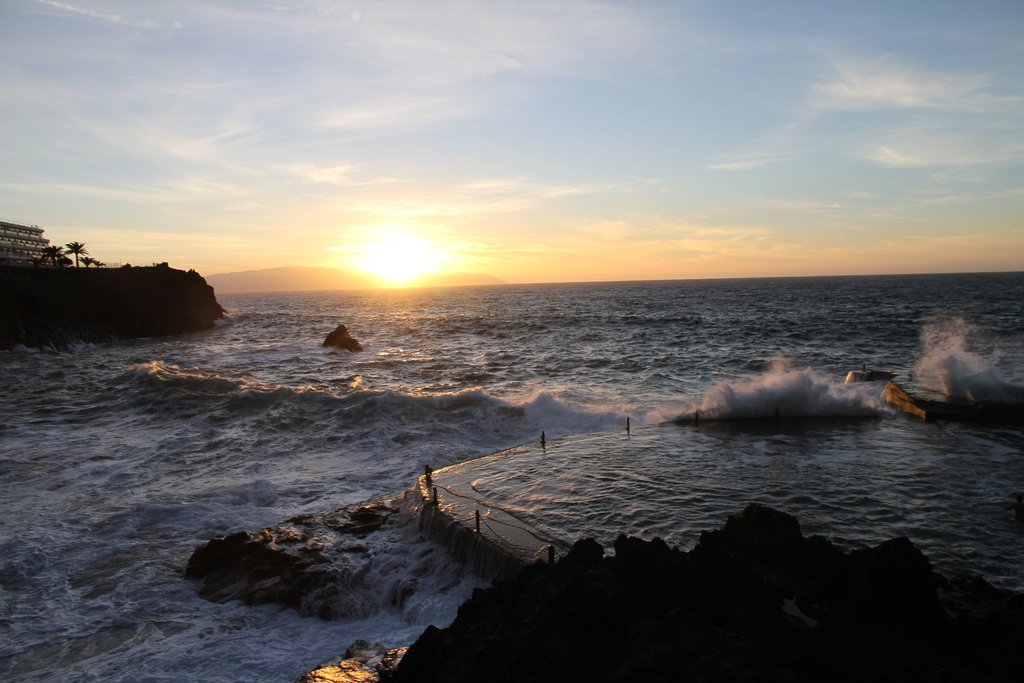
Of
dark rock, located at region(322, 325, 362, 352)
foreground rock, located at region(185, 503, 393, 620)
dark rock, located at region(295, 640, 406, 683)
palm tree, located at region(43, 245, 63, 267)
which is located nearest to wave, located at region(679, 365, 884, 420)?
foreground rock, located at region(185, 503, 393, 620)

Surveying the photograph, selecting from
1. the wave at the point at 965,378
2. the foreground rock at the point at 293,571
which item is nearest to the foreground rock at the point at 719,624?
the foreground rock at the point at 293,571

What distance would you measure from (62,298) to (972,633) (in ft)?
246

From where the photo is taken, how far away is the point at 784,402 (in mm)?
24906

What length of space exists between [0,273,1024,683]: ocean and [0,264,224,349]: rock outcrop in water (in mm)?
12702

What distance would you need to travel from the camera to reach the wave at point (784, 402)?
80.1 ft

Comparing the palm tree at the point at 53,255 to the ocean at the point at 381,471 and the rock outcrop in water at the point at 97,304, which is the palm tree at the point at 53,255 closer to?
the rock outcrop in water at the point at 97,304

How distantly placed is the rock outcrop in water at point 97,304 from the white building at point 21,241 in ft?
106

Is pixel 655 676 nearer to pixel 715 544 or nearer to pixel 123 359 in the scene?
pixel 715 544

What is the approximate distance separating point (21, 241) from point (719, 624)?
443 ft

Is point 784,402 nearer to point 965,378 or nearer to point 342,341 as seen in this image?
point 965,378

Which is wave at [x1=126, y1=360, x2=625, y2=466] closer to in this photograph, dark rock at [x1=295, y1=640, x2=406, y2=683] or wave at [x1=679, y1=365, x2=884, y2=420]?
wave at [x1=679, y1=365, x2=884, y2=420]

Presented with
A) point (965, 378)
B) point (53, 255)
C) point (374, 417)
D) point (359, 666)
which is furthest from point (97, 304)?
point (965, 378)

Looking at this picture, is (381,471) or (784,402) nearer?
(381,471)

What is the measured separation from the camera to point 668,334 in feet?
197
